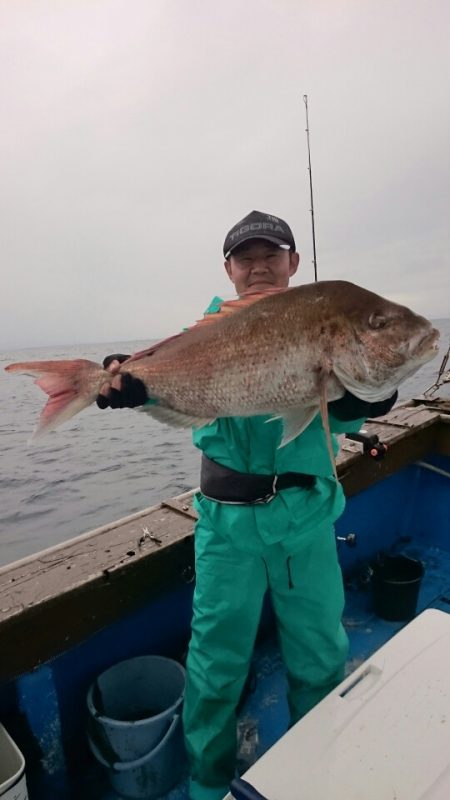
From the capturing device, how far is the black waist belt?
2.58m

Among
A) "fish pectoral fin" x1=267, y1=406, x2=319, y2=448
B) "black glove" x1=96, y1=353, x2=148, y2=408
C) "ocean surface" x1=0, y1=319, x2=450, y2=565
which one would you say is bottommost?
"ocean surface" x1=0, y1=319, x2=450, y2=565

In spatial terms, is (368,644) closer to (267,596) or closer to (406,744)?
(267,596)

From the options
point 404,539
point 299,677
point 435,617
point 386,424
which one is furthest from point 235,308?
point 404,539

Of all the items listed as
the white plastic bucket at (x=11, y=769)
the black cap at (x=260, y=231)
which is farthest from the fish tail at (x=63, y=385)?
the white plastic bucket at (x=11, y=769)

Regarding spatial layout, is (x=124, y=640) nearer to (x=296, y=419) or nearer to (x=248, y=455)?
(x=248, y=455)

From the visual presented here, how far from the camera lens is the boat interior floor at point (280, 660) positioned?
3.00 m

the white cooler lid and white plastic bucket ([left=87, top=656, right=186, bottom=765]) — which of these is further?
white plastic bucket ([left=87, top=656, right=186, bottom=765])

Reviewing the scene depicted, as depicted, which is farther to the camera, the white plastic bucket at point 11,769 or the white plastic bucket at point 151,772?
the white plastic bucket at point 151,772

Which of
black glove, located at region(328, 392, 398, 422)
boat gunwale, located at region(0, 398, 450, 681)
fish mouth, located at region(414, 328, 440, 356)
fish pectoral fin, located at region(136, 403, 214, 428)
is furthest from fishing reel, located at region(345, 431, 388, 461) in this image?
fish mouth, located at region(414, 328, 440, 356)

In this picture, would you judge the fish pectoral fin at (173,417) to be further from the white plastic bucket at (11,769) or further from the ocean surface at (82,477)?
the ocean surface at (82,477)

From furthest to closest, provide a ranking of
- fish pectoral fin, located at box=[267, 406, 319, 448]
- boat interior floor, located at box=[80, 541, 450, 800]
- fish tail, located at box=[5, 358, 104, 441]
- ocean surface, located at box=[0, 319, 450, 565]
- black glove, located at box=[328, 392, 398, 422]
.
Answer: ocean surface, located at box=[0, 319, 450, 565] → boat interior floor, located at box=[80, 541, 450, 800] → fish tail, located at box=[5, 358, 104, 441] → black glove, located at box=[328, 392, 398, 422] → fish pectoral fin, located at box=[267, 406, 319, 448]

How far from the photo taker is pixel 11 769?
2.37m

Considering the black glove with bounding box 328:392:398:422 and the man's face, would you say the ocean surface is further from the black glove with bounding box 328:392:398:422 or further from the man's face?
the black glove with bounding box 328:392:398:422

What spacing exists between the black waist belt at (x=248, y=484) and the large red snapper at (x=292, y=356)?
0.34 m
